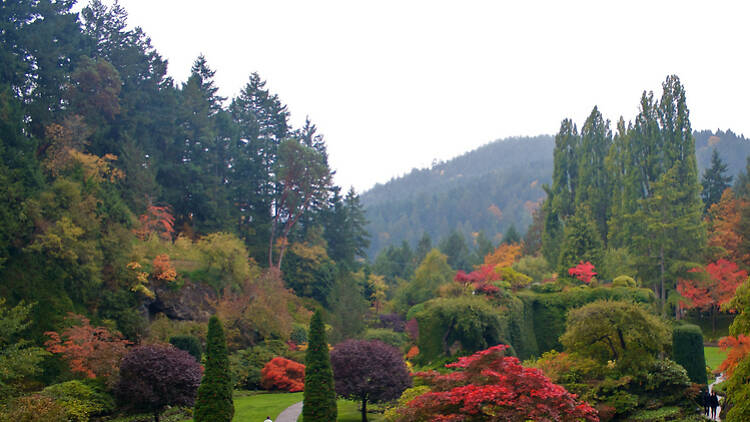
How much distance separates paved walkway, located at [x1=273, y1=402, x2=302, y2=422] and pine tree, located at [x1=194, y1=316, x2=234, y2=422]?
9.61 feet

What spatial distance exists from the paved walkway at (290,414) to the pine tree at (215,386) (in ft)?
9.61

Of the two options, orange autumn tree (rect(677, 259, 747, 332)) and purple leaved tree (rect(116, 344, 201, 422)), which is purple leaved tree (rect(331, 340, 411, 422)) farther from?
orange autumn tree (rect(677, 259, 747, 332))

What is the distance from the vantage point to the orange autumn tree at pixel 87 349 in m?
20.8

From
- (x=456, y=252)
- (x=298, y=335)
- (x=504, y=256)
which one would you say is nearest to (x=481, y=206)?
(x=456, y=252)

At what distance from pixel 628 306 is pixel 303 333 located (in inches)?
790

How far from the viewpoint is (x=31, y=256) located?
23.6 metres

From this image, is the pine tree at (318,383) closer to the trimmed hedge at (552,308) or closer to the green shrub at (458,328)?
the green shrub at (458,328)

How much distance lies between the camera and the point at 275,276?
36.0 m

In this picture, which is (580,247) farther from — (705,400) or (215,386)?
(215,386)

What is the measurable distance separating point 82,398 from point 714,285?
35771 millimetres

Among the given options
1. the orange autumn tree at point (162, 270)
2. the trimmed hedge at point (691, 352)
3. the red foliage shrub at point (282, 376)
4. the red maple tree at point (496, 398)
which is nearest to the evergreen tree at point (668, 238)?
the trimmed hedge at point (691, 352)

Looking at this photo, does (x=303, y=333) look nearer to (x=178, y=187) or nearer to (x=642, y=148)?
(x=178, y=187)

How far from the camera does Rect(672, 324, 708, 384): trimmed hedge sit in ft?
65.6

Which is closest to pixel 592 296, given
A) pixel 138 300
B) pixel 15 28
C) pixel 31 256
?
pixel 138 300
